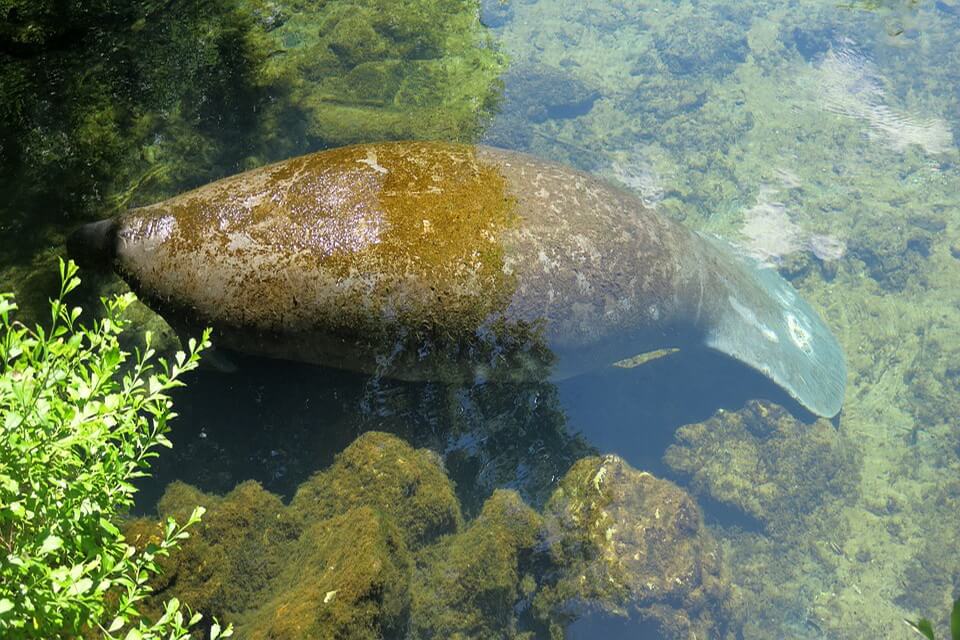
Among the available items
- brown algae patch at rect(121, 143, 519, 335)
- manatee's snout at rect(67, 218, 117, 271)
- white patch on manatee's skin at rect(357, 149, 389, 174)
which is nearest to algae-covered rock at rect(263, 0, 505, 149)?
white patch on manatee's skin at rect(357, 149, 389, 174)

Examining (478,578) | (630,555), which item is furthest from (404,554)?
(630,555)

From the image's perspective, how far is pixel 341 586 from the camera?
340 centimetres

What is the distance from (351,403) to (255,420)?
675 millimetres

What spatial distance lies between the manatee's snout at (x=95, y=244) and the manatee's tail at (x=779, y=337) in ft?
16.8

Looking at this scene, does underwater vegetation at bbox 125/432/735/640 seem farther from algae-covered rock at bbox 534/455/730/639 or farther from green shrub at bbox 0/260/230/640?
green shrub at bbox 0/260/230/640

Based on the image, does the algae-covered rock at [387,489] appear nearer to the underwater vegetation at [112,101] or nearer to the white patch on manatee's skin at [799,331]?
the underwater vegetation at [112,101]

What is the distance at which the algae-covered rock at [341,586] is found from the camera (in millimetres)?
3293

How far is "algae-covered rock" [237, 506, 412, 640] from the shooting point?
3.29 meters

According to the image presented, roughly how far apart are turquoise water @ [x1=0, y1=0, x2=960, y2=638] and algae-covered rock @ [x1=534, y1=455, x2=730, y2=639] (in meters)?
0.09

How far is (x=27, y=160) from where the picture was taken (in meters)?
4.18

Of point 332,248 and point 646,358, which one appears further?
point 646,358

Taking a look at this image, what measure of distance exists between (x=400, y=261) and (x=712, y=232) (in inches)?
234

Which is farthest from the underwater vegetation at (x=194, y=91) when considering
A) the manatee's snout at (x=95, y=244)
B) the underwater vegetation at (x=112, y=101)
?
the manatee's snout at (x=95, y=244)

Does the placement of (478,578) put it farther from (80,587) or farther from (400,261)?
(80,587)
